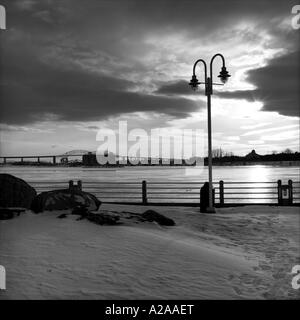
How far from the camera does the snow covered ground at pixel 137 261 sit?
4.89 m

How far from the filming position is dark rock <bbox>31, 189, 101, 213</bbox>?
9484 mm

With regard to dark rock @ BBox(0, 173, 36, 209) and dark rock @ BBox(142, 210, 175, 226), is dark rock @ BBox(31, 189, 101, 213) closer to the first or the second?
dark rock @ BBox(0, 173, 36, 209)

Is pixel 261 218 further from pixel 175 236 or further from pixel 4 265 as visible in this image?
pixel 4 265

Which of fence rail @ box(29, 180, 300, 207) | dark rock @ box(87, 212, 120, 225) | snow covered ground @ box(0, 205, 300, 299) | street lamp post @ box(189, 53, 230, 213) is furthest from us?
fence rail @ box(29, 180, 300, 207)

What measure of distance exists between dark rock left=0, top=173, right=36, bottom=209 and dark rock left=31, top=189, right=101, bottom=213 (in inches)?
55.1

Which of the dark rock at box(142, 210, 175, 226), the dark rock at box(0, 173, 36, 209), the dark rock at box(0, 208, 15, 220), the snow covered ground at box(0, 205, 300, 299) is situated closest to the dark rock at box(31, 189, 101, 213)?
the snow covered ground at box(0, 205, 300, 299)

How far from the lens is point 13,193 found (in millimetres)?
10680

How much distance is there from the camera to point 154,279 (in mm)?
5324

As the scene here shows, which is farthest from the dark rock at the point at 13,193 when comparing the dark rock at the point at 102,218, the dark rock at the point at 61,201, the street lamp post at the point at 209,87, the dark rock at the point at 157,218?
the street lamp post at the point at 209,87

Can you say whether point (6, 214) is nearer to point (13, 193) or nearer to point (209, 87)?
point (13, 193)

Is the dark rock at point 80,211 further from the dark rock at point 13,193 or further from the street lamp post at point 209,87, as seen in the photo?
the street lamp post at point 209,87
